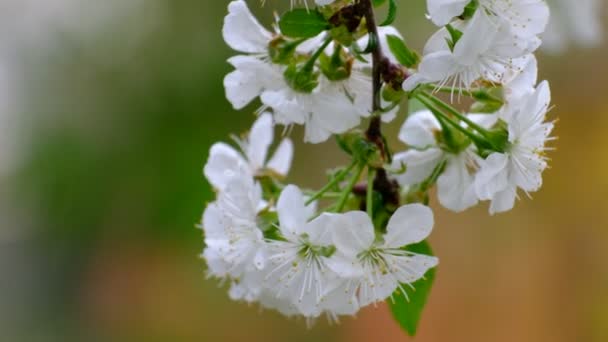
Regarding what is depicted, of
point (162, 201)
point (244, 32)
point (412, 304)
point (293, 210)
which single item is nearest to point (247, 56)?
point (244, 32)

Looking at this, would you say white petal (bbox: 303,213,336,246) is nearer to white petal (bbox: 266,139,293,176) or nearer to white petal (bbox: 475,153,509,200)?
white petal (bbox: 475,153,509,200)

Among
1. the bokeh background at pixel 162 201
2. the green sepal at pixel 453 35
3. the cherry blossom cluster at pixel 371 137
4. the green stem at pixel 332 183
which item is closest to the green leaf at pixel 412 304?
the cherry blossom cluster at pixel 371 137

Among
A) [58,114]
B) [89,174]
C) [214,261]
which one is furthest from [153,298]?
[214,261]

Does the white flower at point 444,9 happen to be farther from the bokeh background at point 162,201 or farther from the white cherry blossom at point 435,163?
the bokeh background at point 162,201

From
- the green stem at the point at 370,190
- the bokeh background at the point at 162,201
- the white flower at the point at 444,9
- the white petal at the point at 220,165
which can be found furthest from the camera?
the bokeh background at the point at 162,201

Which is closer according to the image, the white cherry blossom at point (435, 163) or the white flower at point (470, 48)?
the white flower at point (470, 48)

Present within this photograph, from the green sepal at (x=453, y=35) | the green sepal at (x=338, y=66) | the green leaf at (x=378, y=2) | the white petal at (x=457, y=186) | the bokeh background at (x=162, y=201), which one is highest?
the green leaf at (x=378, y=2)

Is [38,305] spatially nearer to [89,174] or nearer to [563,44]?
[89,174]

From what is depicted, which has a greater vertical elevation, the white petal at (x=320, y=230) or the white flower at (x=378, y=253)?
the white petal at (x=320, y=230)
